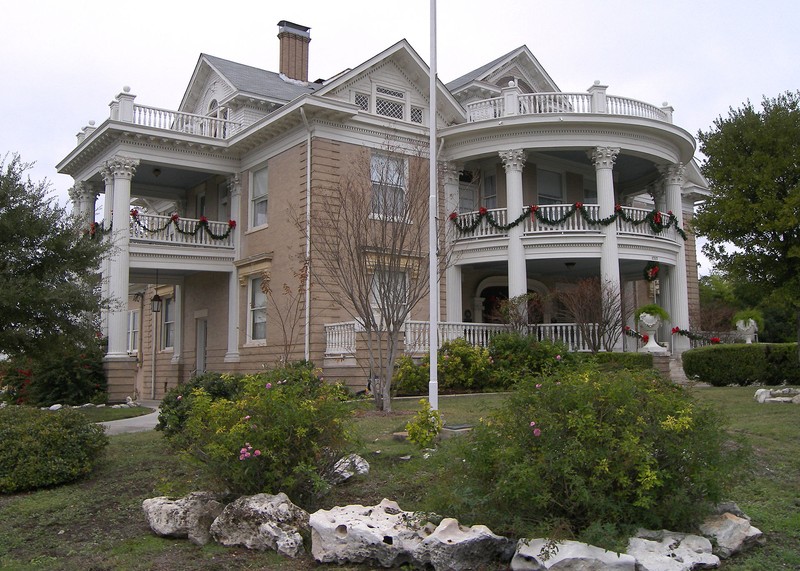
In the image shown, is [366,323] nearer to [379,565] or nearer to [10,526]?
[10,526]

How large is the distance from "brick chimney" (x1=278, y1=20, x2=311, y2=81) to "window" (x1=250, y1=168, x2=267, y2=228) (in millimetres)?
7104

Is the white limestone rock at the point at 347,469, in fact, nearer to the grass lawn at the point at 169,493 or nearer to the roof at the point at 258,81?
the grass lawn at the point at 169,493

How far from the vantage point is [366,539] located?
18.0ft

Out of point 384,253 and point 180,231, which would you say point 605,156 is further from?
point 180,231

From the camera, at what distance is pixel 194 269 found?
75.7ft

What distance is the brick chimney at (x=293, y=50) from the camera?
28.6m

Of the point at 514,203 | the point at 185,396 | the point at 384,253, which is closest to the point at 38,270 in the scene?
the point at 185,396

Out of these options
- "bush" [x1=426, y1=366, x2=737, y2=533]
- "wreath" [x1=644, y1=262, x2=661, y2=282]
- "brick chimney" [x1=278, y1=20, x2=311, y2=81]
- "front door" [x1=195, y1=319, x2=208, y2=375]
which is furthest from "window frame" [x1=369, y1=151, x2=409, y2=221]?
"brick chimney" [x1=278, y1=20, x2=311, y2=81]

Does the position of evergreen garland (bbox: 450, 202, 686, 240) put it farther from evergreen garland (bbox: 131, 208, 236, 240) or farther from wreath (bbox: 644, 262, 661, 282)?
evergreen garland (bbox: 131, 208, 236, 240)

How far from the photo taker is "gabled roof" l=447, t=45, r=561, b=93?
26094 mm

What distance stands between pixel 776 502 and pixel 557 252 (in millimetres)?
15054

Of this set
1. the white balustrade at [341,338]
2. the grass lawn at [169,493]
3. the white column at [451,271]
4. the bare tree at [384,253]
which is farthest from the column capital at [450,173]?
the grass lawn at [169,493]

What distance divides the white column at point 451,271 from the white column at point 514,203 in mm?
1666

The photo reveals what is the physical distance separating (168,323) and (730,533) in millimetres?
26278
